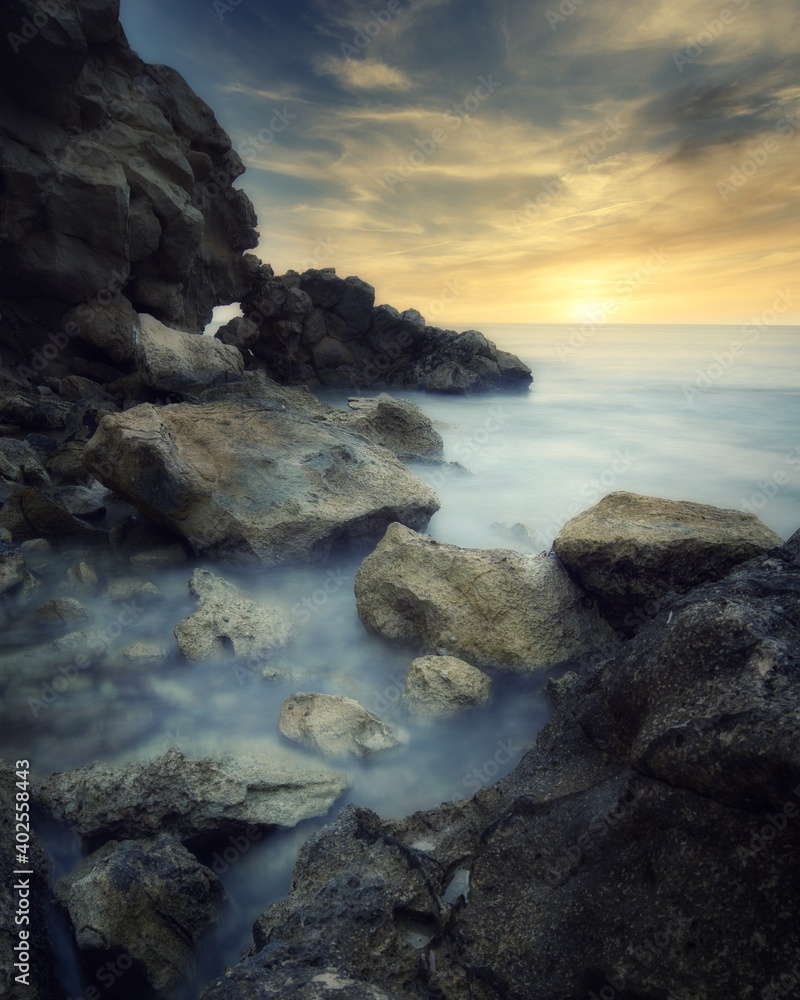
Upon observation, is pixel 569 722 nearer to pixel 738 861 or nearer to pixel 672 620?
pixel 672 620

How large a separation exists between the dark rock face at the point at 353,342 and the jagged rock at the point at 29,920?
22553 millimetres

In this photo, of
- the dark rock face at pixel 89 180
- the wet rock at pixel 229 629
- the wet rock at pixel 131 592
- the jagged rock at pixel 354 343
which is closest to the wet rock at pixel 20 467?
the wet rock at pixel 131 592

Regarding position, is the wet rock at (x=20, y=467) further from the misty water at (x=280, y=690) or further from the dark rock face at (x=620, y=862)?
the dark rock face at (x=620, y=862)

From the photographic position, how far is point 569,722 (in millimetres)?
2869

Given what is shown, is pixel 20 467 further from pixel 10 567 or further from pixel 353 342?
pixel 353 342

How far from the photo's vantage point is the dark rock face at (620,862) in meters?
1.82

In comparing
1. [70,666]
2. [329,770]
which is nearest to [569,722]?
[329,770]

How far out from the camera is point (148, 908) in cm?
279

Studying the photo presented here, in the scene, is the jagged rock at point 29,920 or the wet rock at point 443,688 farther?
the wet rock at point 443,688

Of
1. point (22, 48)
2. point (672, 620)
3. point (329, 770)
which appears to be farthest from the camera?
point (22, 48)

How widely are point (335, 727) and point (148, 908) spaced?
58.6 inches

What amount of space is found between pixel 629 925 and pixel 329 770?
227 centimetres

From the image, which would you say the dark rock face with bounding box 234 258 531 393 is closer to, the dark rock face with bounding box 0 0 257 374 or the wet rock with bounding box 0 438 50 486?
the dark rock face with bounding box 0 0 257 374

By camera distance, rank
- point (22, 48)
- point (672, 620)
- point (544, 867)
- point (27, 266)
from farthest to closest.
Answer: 1. point (27, 266)
2. point (22, 48)
3. point (672, 620)
4. point (544, 867)
